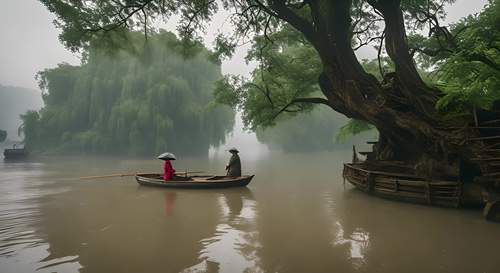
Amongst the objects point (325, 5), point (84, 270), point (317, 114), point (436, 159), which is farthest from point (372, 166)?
point (317, 114)

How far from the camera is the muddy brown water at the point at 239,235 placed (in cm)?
592

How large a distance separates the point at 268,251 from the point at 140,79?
3675 centimetres

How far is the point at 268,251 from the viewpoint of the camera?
21.6 ft

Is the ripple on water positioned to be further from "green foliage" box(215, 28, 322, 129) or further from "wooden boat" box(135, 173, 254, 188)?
"green foliage" box(215, 28, 322, 129)

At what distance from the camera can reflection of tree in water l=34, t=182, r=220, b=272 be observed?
6.09 m

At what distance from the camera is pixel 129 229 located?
8289 millimetres

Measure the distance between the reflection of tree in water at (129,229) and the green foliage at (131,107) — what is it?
80.7 feet

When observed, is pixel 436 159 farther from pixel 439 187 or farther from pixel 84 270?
pixel 84 270

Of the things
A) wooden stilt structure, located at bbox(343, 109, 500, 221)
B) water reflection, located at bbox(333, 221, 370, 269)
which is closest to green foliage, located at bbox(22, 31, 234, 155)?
wooden stilt structure, located at bbox(343, 109, 500, 221)

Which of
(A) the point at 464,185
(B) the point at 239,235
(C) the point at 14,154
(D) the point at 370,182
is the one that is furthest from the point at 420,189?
(C) the point at 14,154

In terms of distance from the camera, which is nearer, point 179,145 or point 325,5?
point 325,5

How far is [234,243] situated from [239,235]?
0.67 meters

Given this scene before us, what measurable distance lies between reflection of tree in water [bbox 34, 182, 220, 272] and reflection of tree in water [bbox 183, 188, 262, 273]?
261 millimetres

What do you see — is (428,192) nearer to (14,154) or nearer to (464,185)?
(464,185)
